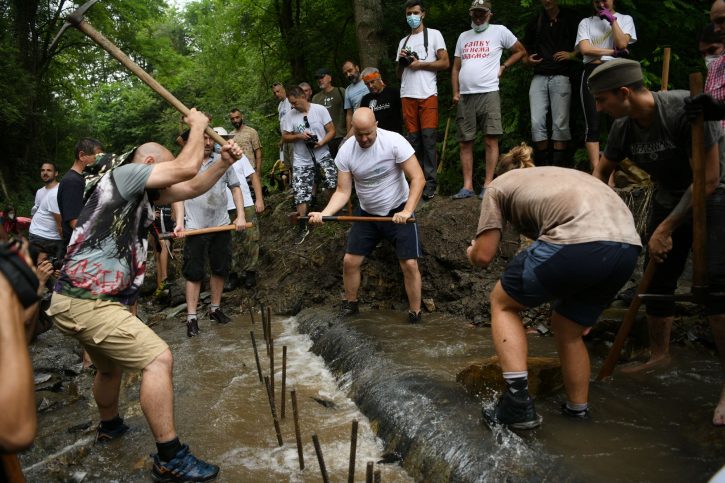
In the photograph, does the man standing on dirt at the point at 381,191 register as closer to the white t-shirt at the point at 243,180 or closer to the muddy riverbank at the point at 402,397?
the muddy riverbank at the point at 402,397

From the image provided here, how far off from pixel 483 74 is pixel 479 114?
48cm

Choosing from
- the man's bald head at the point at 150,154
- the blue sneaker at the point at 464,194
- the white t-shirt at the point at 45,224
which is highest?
the man's bald head at the point at 150,154

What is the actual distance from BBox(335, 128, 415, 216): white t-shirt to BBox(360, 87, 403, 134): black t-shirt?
6.17 ft

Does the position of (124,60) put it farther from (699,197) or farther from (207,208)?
(699,197)

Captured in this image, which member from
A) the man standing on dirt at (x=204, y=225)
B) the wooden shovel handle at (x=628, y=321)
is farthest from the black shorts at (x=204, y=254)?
the wooden shovel handle at (x=628, y=321)

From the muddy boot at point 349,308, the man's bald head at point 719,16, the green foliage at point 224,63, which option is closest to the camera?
the man's bald head at point 719,16

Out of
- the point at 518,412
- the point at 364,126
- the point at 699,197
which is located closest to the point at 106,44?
the point at 364,126

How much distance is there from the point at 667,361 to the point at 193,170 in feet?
12.5

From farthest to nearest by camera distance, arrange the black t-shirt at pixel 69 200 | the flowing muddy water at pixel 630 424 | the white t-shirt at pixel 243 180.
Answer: the white t-shirt at pixel 243 180, the black t-shirt at pixel 69 200, the flowing muddy water at pixel 630 424

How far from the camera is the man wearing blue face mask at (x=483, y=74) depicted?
7012 millimetres

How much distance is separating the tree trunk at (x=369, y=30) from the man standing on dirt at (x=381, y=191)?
147 inches

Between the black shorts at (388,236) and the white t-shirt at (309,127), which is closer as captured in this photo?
the black shorts at (388,236)

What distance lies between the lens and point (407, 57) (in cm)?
736

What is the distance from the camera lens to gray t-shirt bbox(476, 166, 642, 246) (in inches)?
127
